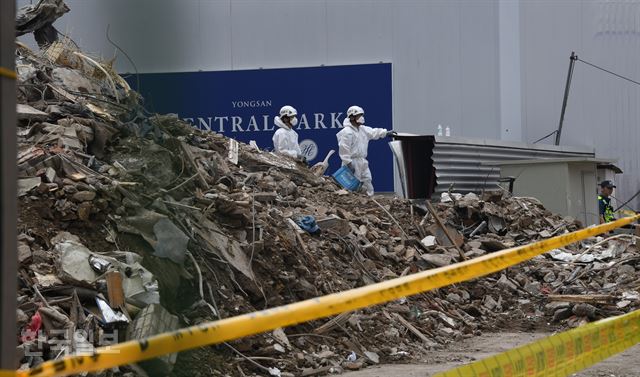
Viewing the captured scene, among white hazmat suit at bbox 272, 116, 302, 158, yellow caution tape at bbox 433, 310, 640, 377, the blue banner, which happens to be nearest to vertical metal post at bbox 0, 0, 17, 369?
yellow caution tape at bbox 433, 310, 640, 377

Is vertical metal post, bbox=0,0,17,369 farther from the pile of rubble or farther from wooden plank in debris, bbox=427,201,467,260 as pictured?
wooden plank in debris, bbox=427,201,467,260

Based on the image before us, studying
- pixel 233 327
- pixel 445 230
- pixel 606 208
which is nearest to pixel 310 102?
pixel 606 208

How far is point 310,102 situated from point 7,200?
64.3ft

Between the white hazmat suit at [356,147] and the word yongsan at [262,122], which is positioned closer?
the white hazmat suit at [356,147]

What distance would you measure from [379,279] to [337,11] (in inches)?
473

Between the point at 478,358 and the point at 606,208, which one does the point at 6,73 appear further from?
the point at 606,208

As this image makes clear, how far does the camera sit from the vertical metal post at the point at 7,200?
2027 millimetres

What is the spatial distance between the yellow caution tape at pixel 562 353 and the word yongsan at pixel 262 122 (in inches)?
591

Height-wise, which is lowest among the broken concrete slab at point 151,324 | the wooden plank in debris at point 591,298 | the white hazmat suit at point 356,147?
the wooden plank in debris at point 591,298

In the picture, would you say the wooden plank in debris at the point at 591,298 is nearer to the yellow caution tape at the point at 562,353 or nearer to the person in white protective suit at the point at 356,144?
the yellow caution tape at the point at 562,353

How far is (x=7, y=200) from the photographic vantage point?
6.67 ft

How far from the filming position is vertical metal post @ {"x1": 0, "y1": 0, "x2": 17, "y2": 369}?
6.65ft

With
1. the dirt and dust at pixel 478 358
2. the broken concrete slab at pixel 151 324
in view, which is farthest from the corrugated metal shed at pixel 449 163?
the broken concrete slab at pixel 151 324

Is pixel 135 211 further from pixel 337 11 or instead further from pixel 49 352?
pixel 337 11
